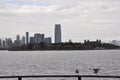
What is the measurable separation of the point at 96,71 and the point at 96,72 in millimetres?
222

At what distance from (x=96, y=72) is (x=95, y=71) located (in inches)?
9.8

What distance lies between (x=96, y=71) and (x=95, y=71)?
268 mm

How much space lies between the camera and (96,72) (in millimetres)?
58781

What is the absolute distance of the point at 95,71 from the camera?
58.8 meters

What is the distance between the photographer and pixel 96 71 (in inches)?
2320
